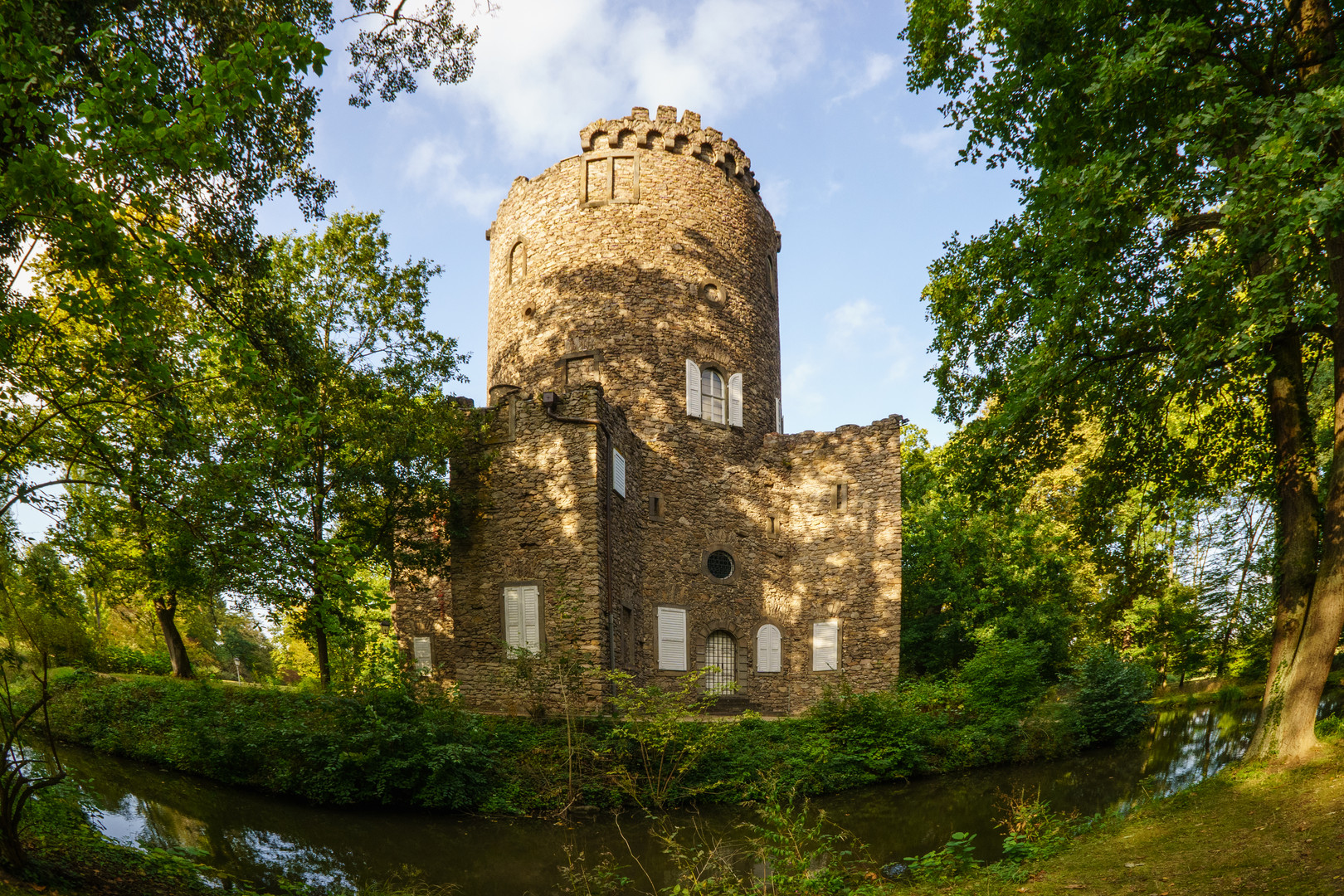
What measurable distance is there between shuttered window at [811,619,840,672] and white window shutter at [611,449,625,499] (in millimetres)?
5693

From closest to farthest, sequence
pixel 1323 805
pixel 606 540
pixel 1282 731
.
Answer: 1. pixel 1323 805
2. pixel 1282 731
3. pixel 606 540

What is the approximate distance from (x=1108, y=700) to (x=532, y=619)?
11.3 metres

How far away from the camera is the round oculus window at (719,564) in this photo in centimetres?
1861

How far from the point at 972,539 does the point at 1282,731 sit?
14.0 m

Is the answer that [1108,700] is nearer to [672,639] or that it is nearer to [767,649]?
[767,649]

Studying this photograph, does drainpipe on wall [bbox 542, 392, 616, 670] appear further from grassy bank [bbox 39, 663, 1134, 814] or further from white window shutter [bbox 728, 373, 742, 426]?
white window shutter [bbox 728, 373, 742, 426]

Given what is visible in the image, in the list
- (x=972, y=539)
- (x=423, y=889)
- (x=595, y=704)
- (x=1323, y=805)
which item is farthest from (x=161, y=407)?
(x=972, y=539)

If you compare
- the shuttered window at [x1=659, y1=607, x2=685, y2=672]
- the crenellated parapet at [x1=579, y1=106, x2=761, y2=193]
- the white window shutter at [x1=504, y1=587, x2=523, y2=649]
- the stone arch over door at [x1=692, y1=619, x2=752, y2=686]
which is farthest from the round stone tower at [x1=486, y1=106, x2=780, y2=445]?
the white window shutter at [x1=504, y1=587, x2=523, y2=649]

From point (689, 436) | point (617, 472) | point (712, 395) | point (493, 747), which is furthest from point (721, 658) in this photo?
point (493, 747)

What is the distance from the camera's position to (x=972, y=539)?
21859 mm

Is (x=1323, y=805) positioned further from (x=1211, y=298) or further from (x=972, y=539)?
(x=972, y=539)

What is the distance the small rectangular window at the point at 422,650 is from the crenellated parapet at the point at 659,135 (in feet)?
38.5

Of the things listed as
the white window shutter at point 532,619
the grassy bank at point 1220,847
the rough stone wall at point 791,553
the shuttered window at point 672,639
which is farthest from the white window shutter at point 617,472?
the grassy bank at point 1220,847

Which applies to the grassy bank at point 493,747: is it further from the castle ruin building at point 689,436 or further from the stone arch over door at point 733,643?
the castle ruin building at point 689,436
